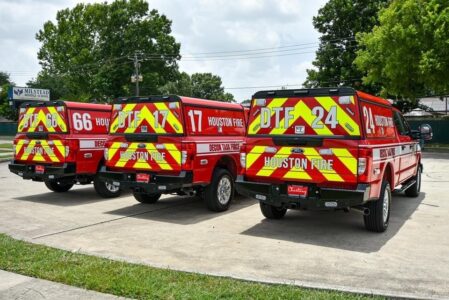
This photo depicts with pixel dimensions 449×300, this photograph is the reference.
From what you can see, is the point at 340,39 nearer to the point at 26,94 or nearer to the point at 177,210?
the point at 177,210

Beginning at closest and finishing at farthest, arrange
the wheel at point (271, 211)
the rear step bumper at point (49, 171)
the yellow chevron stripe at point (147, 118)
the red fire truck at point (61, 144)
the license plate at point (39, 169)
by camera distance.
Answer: the wheel at point (271, 211), the yellow chevron stripe at point (147, 118), the rear step bumper at point (49, 171), the red fire truck at point (61, 144), the license plate at point (39, 169)

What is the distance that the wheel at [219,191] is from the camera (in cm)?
881

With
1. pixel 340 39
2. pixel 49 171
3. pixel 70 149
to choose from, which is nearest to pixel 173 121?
pixel 70 149

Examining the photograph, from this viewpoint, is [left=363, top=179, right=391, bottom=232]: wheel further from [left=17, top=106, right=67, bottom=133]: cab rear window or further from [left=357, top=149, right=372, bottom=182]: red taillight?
[left=17, top=106, right=67, bottom=133]: cab rear window

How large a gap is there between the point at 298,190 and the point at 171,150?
99.4 inches

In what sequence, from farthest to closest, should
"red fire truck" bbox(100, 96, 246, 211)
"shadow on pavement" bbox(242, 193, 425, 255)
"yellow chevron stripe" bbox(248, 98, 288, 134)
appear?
"red fire truck" bbox(100, 96, 246, 211), "yellow chevron stripe" bbox(248, 98, 288, 134), "shadow on pavement" bbox(242, 193, 425, 255)

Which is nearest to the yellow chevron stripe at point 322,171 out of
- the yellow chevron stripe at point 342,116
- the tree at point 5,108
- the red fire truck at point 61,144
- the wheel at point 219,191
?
the yellow chevron stripe at point 342,116

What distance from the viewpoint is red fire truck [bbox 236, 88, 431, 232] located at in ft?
21.1

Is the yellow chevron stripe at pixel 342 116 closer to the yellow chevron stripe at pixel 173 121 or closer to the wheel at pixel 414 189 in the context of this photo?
the yellow chevron stripe at pixel 173 121

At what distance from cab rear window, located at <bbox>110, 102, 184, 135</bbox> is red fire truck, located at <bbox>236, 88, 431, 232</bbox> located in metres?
1.56

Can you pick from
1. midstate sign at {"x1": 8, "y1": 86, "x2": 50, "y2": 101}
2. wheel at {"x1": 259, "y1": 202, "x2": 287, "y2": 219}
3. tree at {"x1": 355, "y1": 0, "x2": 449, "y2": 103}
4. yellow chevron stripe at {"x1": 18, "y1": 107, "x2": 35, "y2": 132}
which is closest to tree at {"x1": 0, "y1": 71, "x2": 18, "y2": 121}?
midstate sign at {"x1": 8, "y1": 86, "x2": 50, "y2": 101}

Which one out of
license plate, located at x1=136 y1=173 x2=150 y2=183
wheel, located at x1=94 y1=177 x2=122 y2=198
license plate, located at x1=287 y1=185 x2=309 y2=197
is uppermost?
license plate, located at x1=136 y1=173 x2=150 y2=183

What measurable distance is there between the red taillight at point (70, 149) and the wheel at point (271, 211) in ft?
14.8

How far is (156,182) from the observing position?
27.0ft
